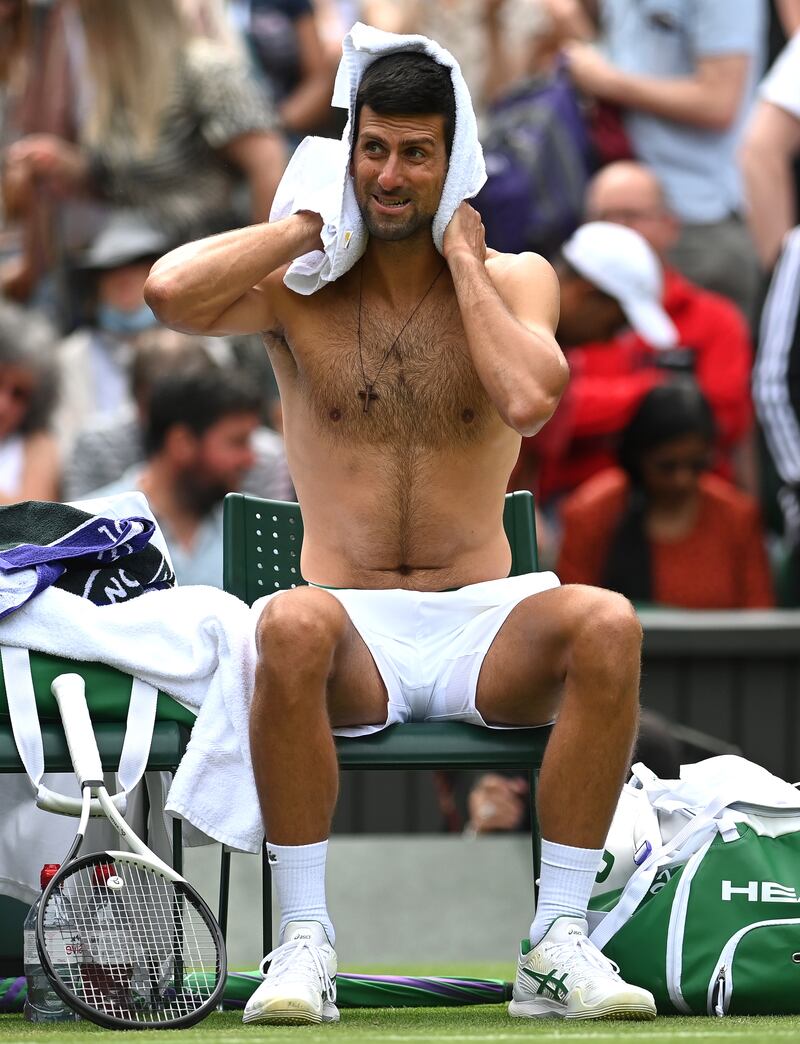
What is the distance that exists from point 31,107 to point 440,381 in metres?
3.77

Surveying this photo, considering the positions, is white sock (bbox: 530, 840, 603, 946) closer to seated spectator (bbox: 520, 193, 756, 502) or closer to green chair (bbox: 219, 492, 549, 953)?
green chair (bbox: 219, 492, 549, 953)

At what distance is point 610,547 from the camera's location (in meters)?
6.39

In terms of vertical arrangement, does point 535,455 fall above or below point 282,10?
below

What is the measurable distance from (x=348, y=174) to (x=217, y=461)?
9.46 ft

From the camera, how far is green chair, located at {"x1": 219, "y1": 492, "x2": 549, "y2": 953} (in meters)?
3.35

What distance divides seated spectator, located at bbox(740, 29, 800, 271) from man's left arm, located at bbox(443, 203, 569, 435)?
3238 millimetres

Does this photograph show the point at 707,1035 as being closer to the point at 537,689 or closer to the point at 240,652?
the point at 537,689

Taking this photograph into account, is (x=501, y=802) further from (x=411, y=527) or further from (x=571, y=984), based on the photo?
(x=571, y=984)

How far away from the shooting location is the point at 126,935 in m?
3.00

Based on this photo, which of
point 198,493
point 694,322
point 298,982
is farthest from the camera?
point 694,322

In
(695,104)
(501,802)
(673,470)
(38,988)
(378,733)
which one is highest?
(695,104)

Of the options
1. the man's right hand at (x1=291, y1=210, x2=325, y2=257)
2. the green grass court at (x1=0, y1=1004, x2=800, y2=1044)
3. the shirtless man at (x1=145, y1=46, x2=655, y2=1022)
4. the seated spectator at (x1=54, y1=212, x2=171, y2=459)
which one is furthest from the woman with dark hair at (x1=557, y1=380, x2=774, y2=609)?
the green grass court at (x1=0, y1=1004, x2=800, y2=1044)

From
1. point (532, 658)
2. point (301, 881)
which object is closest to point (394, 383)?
point (532, 658)

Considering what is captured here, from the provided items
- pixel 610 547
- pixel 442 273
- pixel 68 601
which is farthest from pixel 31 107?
pixel 68 601
